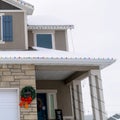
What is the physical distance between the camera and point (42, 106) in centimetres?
1852

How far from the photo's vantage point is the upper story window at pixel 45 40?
61.0 feet

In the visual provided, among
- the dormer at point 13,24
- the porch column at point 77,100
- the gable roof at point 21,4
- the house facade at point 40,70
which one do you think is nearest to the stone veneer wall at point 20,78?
the house facade at point 40,70

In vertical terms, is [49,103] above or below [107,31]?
below

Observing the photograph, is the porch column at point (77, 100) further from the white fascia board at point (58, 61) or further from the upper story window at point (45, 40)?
the white fascia board at point (58, 61)

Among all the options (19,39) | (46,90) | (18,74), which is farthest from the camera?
(46,90)

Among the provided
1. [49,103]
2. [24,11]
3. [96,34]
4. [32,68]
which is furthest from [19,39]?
[96,34]

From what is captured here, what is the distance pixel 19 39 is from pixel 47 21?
141 inches

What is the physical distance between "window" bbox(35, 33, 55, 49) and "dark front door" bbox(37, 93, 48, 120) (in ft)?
8.80

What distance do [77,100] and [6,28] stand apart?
17.7ft

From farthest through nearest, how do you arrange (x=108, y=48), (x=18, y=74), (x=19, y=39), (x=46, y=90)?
(x=108, y=48), (x=46, y=90), (x=19, y=39), (x=18, y=74)

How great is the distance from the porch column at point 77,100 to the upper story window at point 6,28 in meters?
4.33

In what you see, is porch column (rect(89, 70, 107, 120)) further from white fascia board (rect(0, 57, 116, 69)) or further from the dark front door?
the dark front door

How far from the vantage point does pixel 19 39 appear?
16297 mm

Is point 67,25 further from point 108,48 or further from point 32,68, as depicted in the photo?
point 108,48
